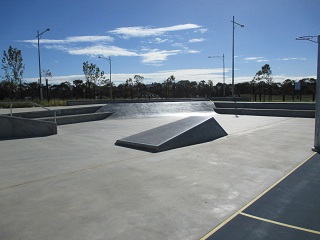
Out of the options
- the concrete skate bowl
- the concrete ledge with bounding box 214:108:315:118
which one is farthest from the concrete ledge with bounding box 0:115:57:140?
the concrete ledge with bounding box 214:108:315:118

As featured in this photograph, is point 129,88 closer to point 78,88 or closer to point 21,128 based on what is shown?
point 78,88

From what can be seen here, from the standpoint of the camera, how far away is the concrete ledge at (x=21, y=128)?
38.3 ft

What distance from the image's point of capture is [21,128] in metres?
12.0

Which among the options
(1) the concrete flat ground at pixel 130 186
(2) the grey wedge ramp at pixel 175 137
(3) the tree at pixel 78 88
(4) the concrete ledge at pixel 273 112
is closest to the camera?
(1) the concrete flat ground at pixel 130 186

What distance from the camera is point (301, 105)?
70.5 feet

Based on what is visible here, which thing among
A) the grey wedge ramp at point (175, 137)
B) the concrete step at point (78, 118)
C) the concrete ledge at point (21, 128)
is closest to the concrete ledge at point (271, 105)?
the concrete step at point (78, 118)

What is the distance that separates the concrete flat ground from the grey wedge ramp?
1.19ft

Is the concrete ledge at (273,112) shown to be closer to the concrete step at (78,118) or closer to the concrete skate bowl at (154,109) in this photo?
the concrete skate bowl at (154,109)

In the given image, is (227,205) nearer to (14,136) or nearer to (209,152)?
(209,152)

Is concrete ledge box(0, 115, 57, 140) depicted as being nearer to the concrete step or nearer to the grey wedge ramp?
the concrete step

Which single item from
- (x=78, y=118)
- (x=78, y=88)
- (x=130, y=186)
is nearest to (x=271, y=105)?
(x=78, y=118)

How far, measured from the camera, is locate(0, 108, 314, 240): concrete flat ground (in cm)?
373

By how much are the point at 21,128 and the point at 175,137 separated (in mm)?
7175

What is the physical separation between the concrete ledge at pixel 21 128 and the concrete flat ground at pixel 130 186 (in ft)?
8.60
